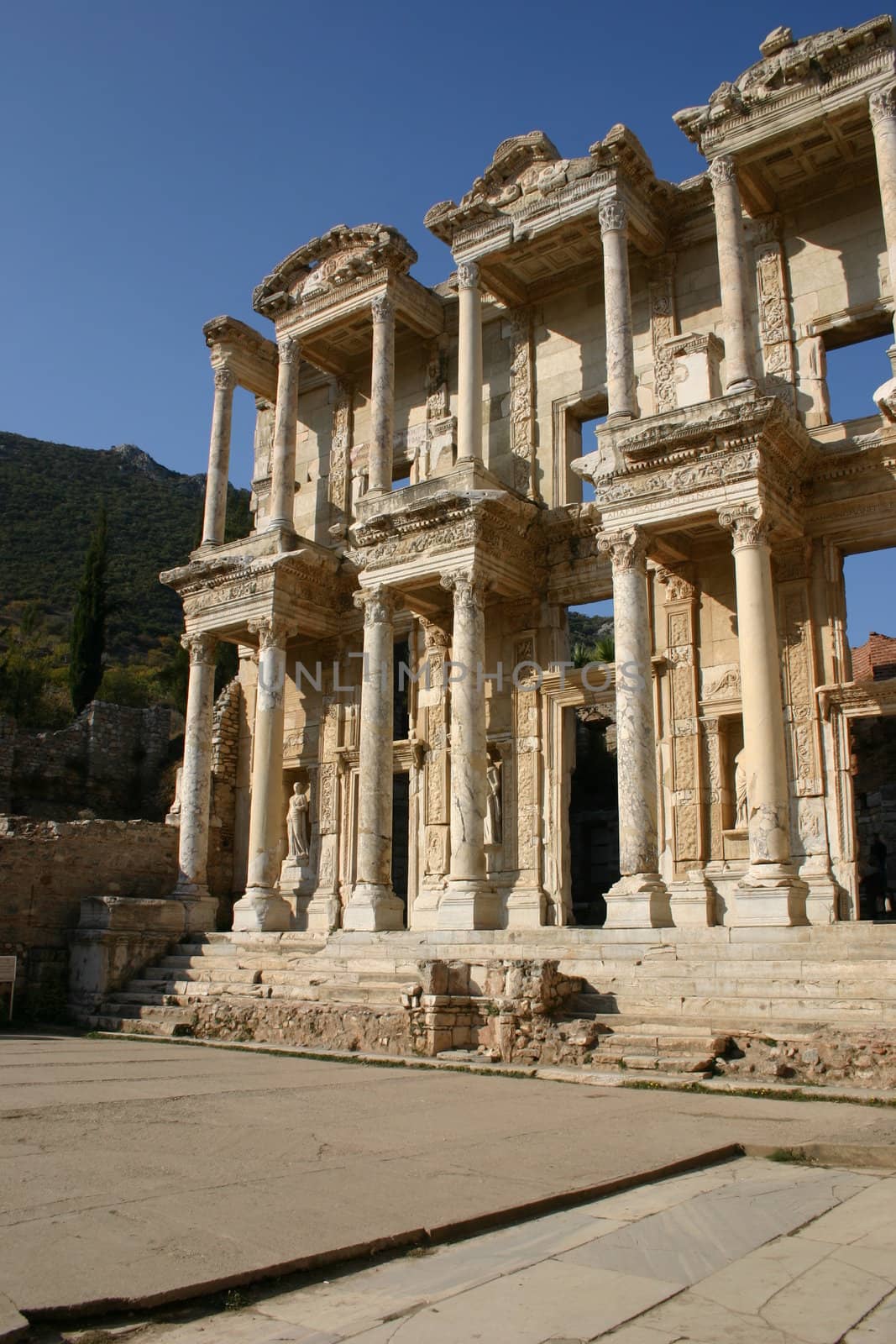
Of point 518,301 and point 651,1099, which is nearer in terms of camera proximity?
point 651,1099

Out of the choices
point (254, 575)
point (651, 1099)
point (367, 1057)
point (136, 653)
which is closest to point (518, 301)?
point (254, 575)

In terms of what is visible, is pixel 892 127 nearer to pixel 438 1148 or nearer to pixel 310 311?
pixel 310 311

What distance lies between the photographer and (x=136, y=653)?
52875 mm

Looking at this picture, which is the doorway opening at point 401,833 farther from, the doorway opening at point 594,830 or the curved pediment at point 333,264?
the curved pediment at point 333,264

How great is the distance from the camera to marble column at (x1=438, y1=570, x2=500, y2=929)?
661 inches

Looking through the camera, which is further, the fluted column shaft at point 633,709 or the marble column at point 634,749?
the fluted column shaft at point 633,709

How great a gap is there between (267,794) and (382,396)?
24.4 feet

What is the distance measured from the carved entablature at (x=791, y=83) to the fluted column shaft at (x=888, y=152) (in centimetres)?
34

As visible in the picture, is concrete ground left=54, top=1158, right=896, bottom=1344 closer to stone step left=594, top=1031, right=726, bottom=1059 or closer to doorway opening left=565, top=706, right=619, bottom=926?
stone step left=594, top=1031, right=726, bottom=1059

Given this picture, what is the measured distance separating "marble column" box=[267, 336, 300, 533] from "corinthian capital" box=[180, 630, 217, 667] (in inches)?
100

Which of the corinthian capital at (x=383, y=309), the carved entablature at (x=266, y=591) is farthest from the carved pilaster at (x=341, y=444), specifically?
the corinthian capital at (x=383, y=309)

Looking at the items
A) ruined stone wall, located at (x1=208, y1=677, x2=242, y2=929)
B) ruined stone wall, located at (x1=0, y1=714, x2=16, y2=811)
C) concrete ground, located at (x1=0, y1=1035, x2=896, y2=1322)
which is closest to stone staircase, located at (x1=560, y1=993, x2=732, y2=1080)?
concrete ground, located at (x1=0, y1=1035, x2=896, y2=1322)

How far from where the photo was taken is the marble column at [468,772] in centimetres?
1678

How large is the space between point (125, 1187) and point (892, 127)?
16.0 meters
